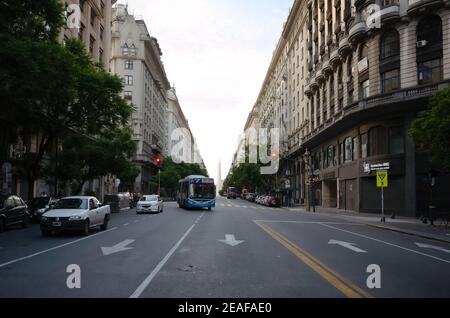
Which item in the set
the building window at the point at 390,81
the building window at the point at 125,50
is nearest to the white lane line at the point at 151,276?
the building window at the point at 390,81

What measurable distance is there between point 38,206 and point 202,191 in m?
16.6

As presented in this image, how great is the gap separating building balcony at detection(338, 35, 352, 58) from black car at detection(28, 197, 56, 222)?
30.1m

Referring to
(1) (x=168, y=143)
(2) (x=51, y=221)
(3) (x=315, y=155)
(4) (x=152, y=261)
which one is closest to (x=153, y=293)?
(4) (x=152, y=261)

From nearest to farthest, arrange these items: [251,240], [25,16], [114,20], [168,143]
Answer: [251,240]
[25,16]
[114,20]
[168,143]

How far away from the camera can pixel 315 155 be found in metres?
58.7

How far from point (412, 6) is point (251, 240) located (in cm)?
2684

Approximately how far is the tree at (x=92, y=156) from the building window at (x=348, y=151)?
20.8 metres

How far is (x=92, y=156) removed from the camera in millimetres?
34438

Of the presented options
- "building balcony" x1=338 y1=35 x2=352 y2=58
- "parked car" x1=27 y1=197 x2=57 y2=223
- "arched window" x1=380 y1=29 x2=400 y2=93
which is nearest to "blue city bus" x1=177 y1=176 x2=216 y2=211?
"parked car" x1=27 y1=197 x2=57 y2=223

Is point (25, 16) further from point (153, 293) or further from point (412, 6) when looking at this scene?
point (412, 6)

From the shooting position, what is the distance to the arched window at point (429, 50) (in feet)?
109

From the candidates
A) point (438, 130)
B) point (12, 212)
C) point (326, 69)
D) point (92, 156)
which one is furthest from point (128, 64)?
point (438, 130)

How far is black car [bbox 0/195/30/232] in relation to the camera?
1962 centimetres

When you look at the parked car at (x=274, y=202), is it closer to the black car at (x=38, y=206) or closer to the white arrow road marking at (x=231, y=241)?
the black car at (x=38, y=206)
